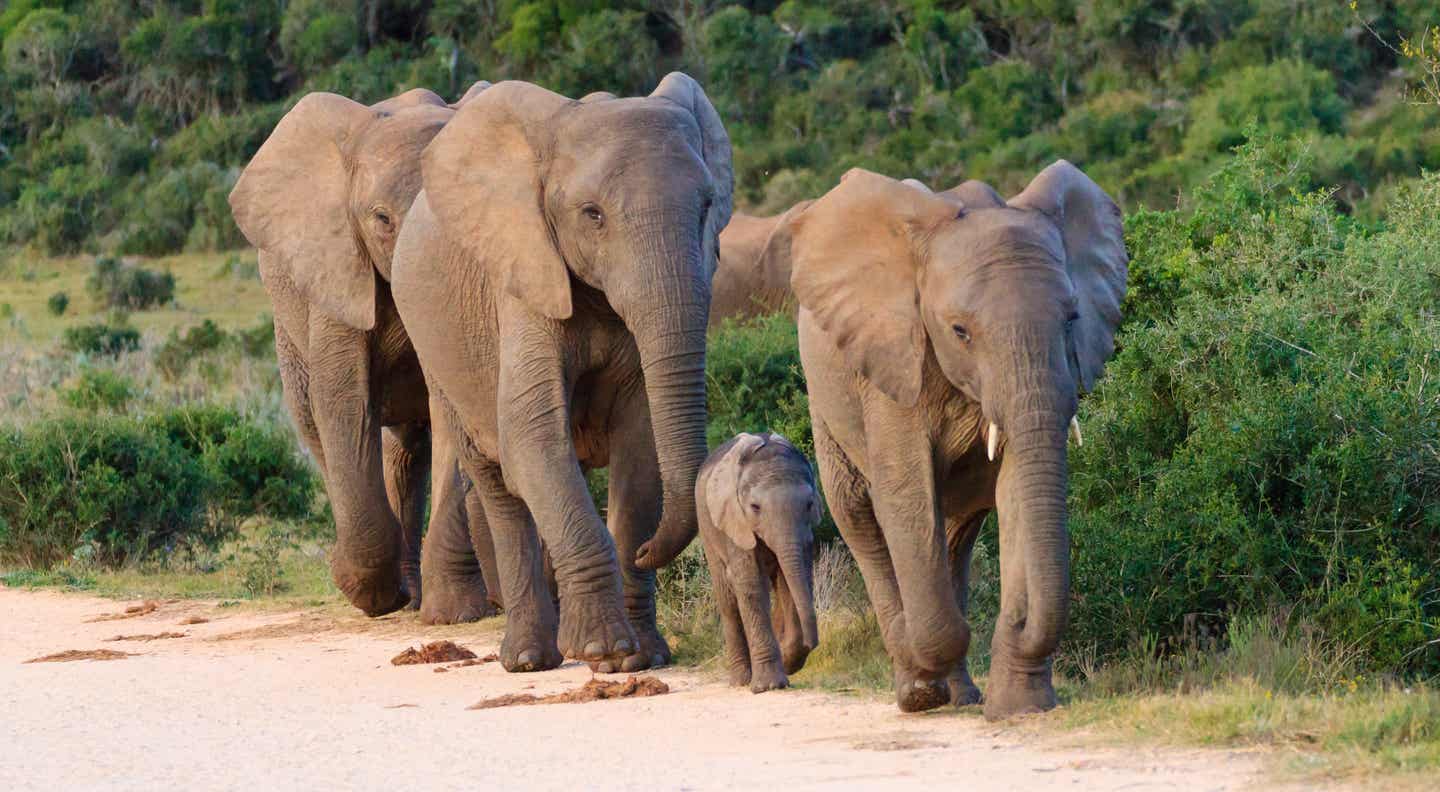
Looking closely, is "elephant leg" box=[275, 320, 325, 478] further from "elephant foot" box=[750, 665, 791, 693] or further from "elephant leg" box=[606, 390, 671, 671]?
"elephant foot" box=[750, 665, 791, 693]

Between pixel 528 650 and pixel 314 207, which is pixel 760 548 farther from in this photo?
pixel 314 207

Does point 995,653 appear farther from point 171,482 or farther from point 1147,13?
point 1147,13

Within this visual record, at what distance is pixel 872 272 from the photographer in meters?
6.97

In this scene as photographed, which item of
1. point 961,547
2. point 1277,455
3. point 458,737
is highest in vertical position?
point 1277,455

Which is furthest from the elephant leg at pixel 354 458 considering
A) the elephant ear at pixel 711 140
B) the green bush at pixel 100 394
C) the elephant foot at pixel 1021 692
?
the green bush at pixel 100 394

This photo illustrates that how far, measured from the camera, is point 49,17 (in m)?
45.8

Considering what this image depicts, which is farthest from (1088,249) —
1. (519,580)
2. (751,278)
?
(751,278)

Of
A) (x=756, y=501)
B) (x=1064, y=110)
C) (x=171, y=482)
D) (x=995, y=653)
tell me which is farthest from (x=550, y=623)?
(x=1064, y=110)

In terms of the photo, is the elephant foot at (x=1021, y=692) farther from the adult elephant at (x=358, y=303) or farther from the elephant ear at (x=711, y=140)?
the adult elephant at (x=358, y=303)

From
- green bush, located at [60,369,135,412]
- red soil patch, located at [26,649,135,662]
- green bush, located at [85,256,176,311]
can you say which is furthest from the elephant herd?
green bush, located at [85,256,176,311]

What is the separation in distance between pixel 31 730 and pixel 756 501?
2527mm

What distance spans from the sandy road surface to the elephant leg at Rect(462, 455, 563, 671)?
103 mm

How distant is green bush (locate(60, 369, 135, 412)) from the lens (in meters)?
18.4

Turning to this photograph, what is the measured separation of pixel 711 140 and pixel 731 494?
1.52 meters
